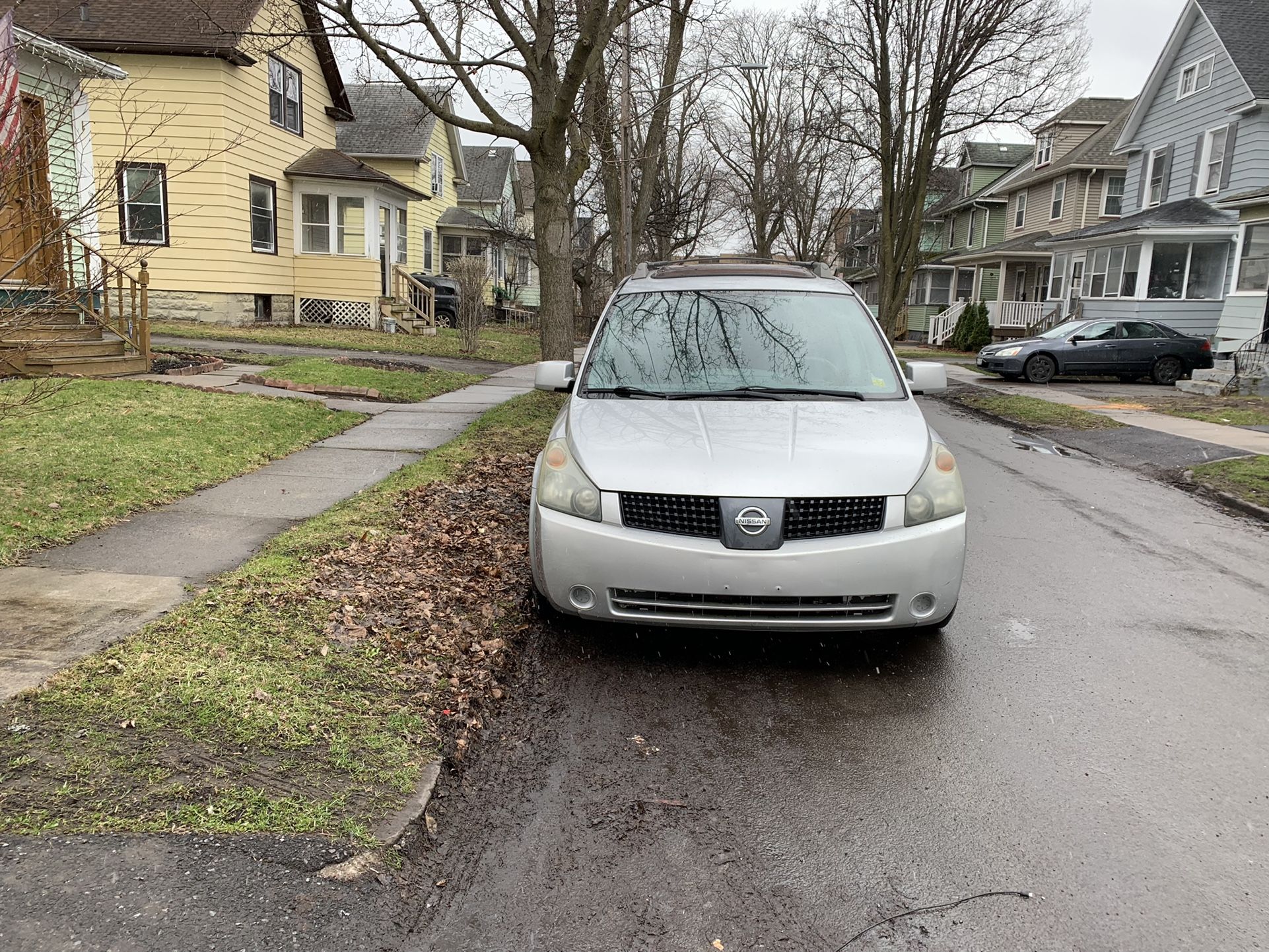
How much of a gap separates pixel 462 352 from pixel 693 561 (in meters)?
17.3

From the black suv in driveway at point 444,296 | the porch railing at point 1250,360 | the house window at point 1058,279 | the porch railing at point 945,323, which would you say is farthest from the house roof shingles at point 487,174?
the porch railing at point 1250,360

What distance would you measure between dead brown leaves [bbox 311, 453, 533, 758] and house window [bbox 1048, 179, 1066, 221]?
36.0 metres

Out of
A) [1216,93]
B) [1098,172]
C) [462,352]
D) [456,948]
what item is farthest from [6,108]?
[1098,172]

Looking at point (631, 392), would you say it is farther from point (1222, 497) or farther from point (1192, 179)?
point (1192, 179)

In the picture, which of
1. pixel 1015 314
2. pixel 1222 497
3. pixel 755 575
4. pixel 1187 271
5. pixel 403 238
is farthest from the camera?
pixel 1015 314

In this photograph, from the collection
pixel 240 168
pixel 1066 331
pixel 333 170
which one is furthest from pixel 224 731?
pixel 1066 331

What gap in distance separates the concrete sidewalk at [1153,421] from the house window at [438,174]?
21.8 meters

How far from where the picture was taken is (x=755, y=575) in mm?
3922

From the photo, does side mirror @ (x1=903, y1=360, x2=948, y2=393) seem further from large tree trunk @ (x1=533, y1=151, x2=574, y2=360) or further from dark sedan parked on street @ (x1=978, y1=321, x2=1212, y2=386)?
dark sedan parked on street @ (x1=978, y1=321, x2=1212, y2=386)

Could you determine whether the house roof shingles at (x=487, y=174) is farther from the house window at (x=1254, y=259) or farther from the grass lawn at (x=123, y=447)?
the grass lawn at (x=123, y=447)

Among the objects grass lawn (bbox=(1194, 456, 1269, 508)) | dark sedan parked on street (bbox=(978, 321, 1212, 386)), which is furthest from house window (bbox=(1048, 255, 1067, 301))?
grass lawn (bbox=(1194, 456, 1269, 508))

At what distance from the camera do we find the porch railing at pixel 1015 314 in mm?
34344

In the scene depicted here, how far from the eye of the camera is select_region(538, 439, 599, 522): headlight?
4.13 metres

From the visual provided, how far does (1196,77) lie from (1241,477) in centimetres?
2288
